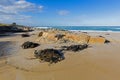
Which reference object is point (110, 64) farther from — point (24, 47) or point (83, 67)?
point (24, 47)

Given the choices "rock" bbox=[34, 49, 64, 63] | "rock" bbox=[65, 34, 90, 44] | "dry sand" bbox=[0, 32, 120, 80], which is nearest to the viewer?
"dry sand" bbox=[0, 32, 120, 80]

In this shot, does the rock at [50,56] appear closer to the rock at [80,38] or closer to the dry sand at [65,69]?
the dry sand at [65,69]

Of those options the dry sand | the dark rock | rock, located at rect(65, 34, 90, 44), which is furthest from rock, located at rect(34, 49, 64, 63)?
the dark rock

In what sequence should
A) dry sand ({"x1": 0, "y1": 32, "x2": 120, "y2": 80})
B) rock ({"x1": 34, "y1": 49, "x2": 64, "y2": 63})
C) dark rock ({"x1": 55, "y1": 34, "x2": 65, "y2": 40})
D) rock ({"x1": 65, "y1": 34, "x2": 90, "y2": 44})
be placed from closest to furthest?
dry sand ({"x1": 0, "y1": 32, "x2": 120, "y2": 80})
rock ({"x1": 34, "y1": 49, "x2": 64, "y2": 63})
rock ({"x1": 65, "y1": 34, "x2": 90, "y2": 44})
dark rock ({"x1": 55, "y1": 34, "x2": 65, "y2": 40})

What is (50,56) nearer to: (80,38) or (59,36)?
(80,38)

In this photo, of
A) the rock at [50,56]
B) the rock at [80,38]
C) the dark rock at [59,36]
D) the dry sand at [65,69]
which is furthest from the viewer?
the dark rock at [59,36]

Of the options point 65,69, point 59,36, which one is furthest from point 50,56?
point 59,36

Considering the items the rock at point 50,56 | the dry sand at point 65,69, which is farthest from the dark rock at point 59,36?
the dry sand at point 65,69

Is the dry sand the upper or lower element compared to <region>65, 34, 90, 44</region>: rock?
lower

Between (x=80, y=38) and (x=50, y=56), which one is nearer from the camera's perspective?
(x=50, y=56)

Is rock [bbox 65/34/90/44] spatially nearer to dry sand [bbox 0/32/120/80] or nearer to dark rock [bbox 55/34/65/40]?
dark rock [bbox 55/34/65/40]

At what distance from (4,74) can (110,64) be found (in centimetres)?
540

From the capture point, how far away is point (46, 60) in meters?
9.09

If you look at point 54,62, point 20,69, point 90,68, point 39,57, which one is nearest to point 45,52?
point 39,57
